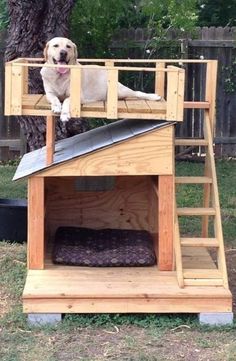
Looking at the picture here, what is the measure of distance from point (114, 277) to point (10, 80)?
63.0 inches

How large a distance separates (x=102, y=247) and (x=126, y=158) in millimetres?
923

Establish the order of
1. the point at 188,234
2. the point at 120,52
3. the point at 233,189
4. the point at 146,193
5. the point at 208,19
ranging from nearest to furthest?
the point at 146,193 → the point at 188,234 → the point at 233,189 → the point at 120,52 → the point at 208,19

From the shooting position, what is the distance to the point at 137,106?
5328 millimetres

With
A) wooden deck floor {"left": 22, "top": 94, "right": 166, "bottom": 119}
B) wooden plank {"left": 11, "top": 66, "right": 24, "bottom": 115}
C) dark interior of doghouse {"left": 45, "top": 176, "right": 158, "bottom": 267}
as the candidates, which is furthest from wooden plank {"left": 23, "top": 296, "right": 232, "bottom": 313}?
wooden plank {"left": 11, "top": 66, "right": 24, "bottom": 115}

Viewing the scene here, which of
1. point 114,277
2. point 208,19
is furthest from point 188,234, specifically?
point 208,19

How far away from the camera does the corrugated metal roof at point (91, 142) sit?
5.28 meters

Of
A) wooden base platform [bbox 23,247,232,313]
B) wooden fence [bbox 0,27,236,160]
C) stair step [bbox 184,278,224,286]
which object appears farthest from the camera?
wooden fence [bbox 0,27,236,160]

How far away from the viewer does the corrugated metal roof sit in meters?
5.28

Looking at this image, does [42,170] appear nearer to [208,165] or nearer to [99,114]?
[99,114]

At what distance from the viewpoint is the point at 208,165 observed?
5793 mm

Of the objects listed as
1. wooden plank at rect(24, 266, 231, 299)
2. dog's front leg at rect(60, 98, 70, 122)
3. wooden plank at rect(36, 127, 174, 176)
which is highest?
dog's front leg at rect(60, 98, 70, 122)

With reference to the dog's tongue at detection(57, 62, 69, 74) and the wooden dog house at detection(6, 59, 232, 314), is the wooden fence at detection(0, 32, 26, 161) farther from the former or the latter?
the dog's tongue at detection(57, 62, 69, 74)

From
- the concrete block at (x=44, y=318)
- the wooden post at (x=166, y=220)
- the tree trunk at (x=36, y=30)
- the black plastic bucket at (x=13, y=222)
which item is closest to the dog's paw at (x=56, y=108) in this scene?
the wooden post at (x=166, y=220)

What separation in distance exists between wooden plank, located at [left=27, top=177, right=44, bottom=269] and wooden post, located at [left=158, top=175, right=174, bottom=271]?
0.88 metres
